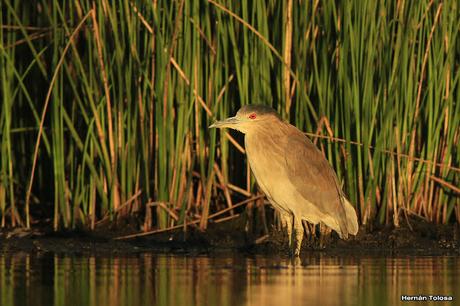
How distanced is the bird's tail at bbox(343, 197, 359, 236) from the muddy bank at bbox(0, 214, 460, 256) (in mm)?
246

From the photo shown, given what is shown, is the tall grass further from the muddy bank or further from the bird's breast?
the bird's breast

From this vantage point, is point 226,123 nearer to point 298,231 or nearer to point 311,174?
point 311,174

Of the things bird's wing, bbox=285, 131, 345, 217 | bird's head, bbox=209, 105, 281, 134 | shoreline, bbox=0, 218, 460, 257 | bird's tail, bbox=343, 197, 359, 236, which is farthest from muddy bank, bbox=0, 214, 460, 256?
bird's head, bbox=209, 105, 281, 134

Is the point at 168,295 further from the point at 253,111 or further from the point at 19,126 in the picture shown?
the point at 19,126

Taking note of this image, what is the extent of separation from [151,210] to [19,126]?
1.63m

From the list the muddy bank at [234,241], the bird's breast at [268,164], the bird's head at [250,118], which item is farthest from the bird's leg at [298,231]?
the bird's head at [250,118]

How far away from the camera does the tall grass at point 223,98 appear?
10109 millimetres

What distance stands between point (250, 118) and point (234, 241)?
1067 mm

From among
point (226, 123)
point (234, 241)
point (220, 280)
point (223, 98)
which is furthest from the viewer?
point (223, 98)

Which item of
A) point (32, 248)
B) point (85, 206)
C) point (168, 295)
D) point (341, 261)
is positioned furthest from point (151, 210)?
point (168, 295)

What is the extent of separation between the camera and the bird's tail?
368 inches

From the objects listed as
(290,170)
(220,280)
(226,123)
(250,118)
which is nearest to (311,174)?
(290,170)

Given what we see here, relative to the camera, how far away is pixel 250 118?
9617mm

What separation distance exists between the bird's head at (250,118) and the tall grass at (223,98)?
0.54 m
